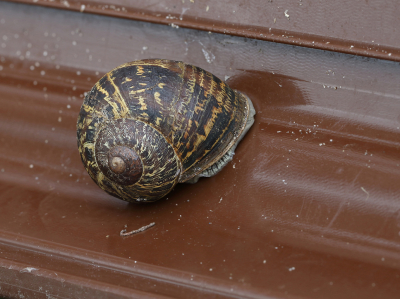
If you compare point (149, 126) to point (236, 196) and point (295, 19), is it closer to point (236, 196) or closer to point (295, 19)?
point (236, 196)

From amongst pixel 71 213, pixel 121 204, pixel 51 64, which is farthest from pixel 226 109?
pixel 51 64

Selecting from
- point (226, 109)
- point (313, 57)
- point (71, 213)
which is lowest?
point (71, 213)

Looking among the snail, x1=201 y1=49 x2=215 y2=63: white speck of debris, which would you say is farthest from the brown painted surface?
the snail

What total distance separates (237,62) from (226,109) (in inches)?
11.8

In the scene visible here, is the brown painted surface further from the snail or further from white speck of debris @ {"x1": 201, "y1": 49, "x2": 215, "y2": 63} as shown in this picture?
the snail

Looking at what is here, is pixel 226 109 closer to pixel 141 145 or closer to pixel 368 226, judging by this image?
pixel 141 145

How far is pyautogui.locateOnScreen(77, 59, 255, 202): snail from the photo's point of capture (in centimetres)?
113

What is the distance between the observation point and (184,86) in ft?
3.87

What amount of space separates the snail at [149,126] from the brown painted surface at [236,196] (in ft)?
0.55

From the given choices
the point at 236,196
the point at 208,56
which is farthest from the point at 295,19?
the point at 236,196

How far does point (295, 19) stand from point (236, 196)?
2.08ft

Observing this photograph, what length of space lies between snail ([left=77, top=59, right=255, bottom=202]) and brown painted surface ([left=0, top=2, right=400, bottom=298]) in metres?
0.17

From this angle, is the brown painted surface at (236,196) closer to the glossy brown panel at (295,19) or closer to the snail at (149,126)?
the glossy brown panel at (295,19)

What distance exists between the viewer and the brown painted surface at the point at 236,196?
1121 millimetres
